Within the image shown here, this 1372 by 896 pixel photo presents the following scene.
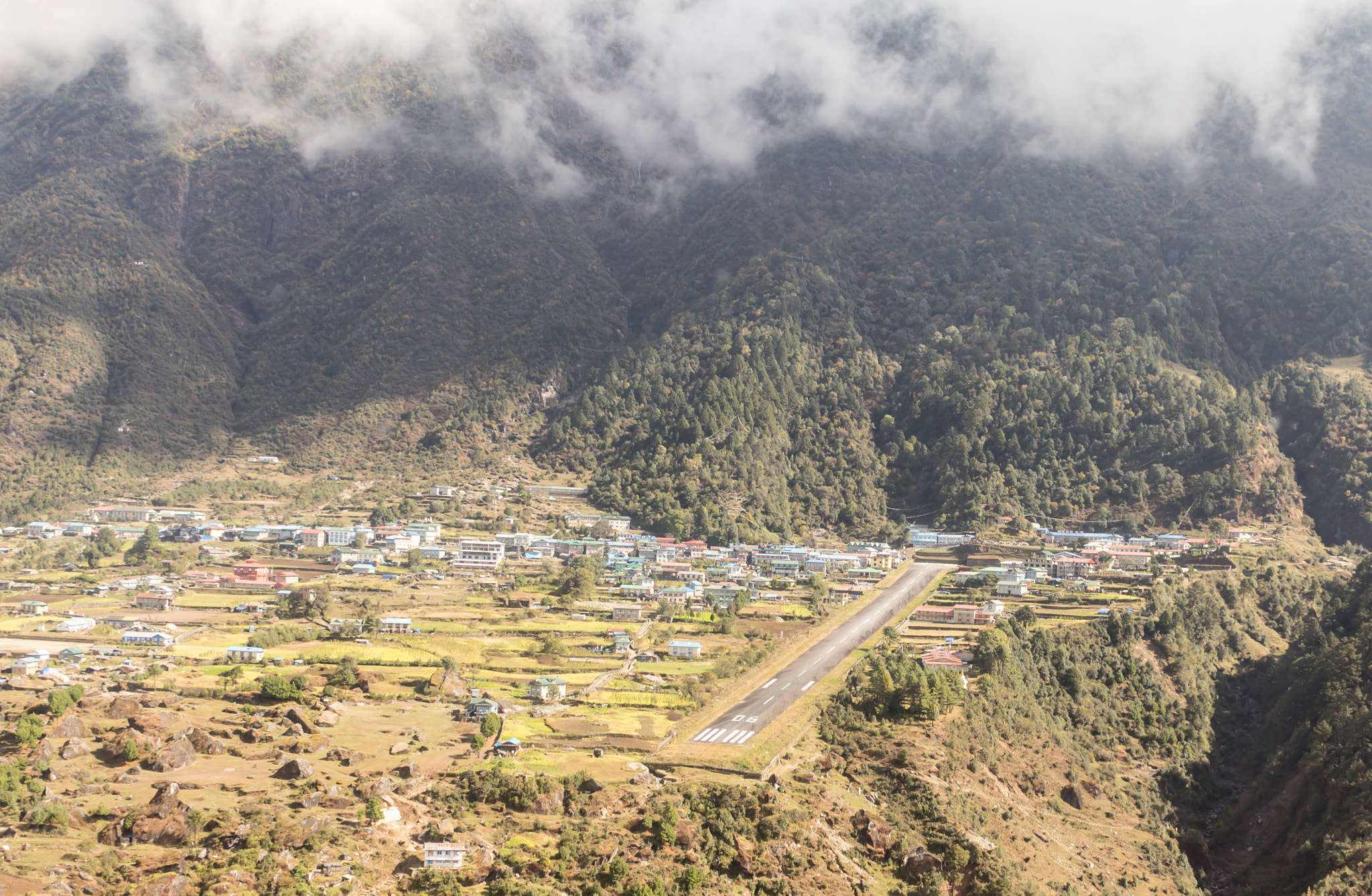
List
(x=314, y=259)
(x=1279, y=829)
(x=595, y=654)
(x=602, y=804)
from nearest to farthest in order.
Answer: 1. (x=602, y=804)
2. (x=1279, y=829)
3. (x=595, y=654)
4. (x=314, y=259)

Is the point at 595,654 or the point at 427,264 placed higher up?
the point at 427,264

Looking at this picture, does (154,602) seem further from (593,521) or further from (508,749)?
(593,521)

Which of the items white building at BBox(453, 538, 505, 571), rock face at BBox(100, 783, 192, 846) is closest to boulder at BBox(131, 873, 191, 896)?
rock face at BBox(100, 783, 192, 846)

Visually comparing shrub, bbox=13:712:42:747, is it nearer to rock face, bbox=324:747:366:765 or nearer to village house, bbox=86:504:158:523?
rock face, bbox=324:747:366:765

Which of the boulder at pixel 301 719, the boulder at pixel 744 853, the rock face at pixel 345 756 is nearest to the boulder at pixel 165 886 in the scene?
the rock face at pixel 345 756

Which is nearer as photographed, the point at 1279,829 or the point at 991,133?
the point at 1279,829

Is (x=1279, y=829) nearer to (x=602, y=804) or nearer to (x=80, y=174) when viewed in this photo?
(x=602, y=804)

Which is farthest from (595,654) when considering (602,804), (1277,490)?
(1277,490)
